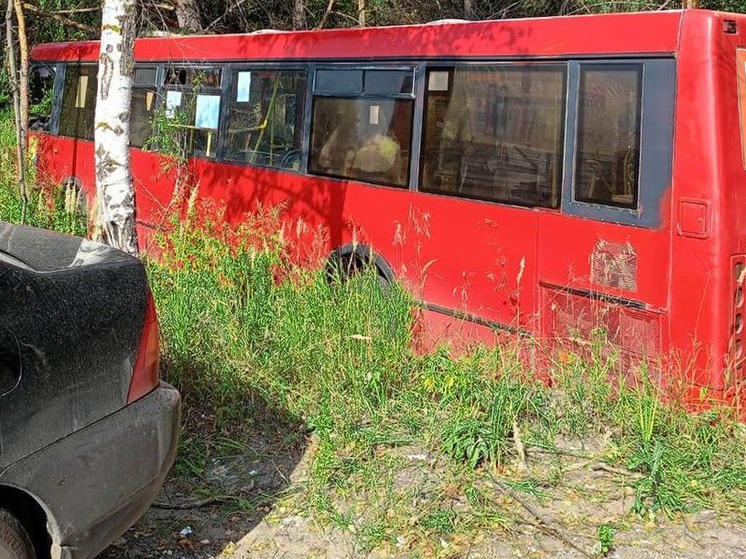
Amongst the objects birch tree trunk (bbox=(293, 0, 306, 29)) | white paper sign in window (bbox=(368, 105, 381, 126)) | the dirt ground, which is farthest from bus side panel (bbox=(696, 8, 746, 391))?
birch tree trunk (bbox=(293, 0, 306, 29))

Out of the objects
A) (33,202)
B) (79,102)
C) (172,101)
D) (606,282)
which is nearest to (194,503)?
(606,282)

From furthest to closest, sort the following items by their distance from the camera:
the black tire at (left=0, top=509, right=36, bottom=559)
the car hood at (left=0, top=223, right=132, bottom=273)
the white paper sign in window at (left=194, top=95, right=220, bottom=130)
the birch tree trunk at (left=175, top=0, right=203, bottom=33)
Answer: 1. the birch tree trunk at (left=175, top=0, right=203, bottom=33)
2. the white paper sign in window at (left=194, top=95, right=220, bottom=130)
3. the car hood at (left=0, top=223, right=132, bottom=273)
4. the black tire at (left=0, top=509, right=36, bottom=559)

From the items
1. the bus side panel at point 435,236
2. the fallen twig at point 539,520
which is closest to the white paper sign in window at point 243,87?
the bus side panel at point 435,236

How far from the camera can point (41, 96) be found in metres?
13.6

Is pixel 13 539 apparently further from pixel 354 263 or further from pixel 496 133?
pixel 354 263

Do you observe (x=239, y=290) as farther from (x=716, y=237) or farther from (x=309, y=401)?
(x=716, y=237)

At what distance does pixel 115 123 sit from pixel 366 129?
2119mm

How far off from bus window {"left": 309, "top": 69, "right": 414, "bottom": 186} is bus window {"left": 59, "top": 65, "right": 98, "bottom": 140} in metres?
4.78

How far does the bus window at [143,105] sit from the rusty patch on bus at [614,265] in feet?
20.4

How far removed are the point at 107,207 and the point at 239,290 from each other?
114 cm

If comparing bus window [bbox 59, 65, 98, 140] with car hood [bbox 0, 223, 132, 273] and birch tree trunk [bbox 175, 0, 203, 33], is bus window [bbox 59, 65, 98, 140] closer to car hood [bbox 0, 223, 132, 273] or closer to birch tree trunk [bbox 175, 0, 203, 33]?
birch tree trunk [bbox 175, 0, 203, 33]

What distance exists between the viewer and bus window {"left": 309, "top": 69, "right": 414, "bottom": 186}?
7559 mm

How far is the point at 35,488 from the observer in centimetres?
306

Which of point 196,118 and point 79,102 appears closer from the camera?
point 196,118
